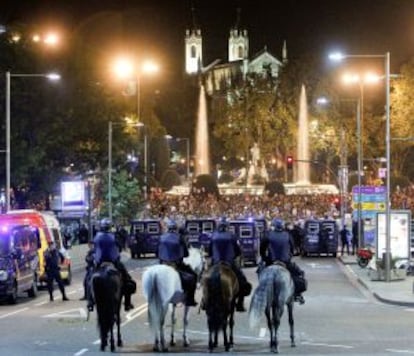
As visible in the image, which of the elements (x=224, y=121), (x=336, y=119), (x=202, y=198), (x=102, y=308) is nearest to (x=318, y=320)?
(x=102, y=308)

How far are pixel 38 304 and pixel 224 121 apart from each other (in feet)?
279

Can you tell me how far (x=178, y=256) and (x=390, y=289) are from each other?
15581 mm

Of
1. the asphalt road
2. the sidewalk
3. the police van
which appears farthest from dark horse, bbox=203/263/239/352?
the police van

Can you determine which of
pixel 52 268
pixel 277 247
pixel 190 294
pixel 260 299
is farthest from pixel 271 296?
pixel 52 268

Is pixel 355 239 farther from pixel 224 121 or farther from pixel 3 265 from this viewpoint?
pixel 224 121

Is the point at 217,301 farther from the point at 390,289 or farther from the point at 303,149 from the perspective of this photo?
the point at 303,149

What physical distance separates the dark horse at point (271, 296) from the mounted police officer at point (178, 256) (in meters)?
1.51

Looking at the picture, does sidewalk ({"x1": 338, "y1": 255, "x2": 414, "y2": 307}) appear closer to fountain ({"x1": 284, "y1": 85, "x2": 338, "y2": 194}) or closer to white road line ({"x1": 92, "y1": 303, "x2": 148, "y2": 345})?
white road line ({"x1": 92, "y1": 303, "x2": 148, "y2": 345})

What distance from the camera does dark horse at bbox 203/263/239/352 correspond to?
17891mm

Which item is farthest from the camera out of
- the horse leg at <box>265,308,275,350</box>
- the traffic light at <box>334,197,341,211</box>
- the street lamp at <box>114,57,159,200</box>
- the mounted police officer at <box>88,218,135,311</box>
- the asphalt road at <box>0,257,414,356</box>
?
the street lamp at <box>114,57,159,200</box>

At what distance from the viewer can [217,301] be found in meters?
18.0

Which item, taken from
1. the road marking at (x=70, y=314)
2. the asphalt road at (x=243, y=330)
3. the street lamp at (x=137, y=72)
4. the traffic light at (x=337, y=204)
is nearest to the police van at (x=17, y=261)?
the asphalt road at (x=243, y=330)

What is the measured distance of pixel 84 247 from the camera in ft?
199

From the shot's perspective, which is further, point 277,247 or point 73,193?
point 73,193
